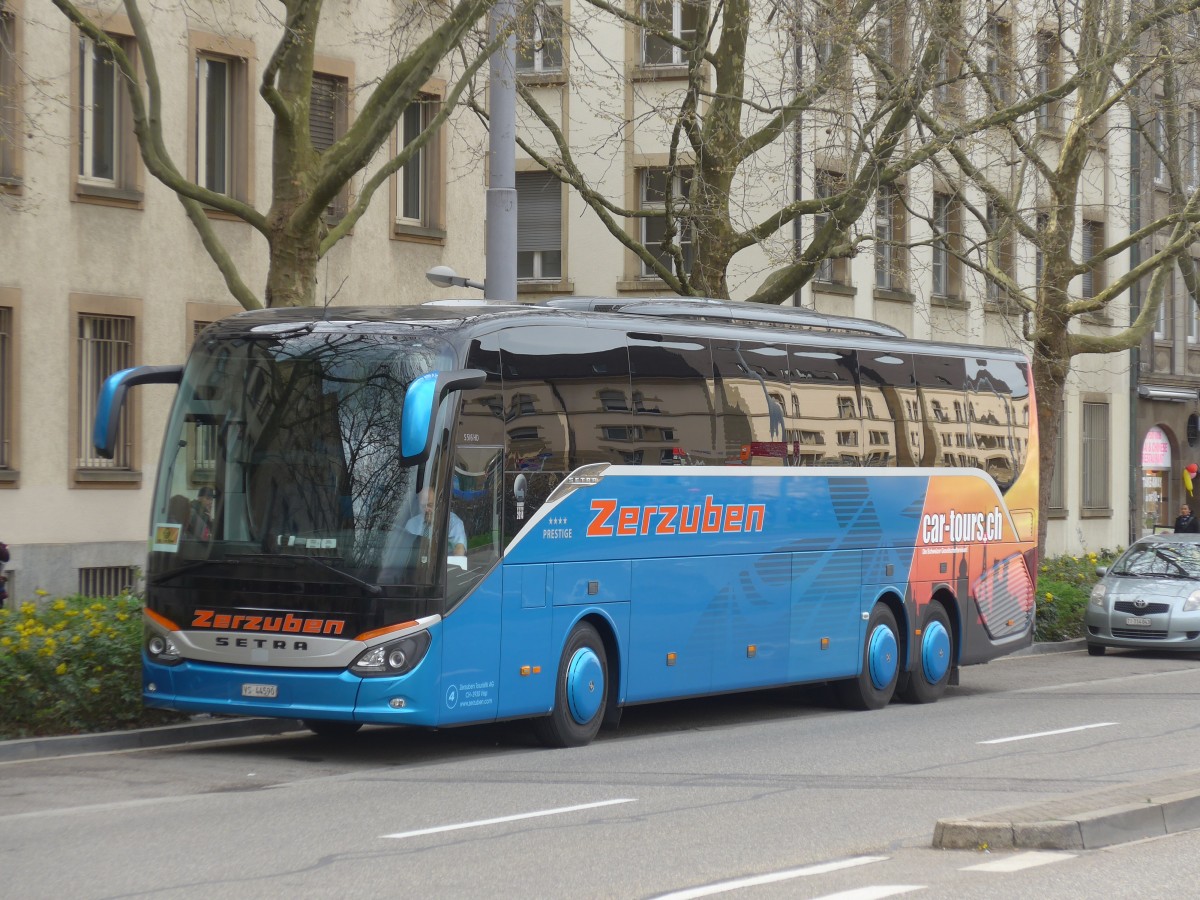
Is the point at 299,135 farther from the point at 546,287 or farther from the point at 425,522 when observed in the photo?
the point at 546,287

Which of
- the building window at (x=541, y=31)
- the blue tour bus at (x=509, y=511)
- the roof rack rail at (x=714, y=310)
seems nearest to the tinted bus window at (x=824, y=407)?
the blue tour bus at (x=509, y=511)

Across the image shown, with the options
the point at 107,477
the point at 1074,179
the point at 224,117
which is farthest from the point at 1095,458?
the point at 107,477

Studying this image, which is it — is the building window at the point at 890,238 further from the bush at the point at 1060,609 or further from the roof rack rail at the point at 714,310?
the roof rack rail at the point at 714,310

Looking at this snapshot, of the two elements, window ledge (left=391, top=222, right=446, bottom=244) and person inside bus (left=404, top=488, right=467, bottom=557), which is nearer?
person inside bus (left=404, top=488, right=467, bottom=557)

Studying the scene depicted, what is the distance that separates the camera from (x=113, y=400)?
43.2 ft

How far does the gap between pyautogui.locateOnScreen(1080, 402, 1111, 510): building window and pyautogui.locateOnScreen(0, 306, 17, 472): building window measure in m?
29.3

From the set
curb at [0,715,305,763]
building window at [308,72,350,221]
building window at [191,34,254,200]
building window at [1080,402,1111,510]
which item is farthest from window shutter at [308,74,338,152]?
building window at [1080,402,1111,510]

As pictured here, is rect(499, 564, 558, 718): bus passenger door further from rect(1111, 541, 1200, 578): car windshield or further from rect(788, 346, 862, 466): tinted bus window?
rect(1111, 541, 1200, 578): car windshield

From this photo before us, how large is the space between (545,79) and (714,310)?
2044 cm

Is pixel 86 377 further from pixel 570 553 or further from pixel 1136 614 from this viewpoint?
pixel 1136 614

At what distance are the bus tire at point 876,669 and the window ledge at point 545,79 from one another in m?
19.1

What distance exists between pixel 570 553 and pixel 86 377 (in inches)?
447

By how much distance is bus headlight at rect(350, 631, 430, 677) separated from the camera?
499 inches

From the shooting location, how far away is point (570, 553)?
46.4 feet
